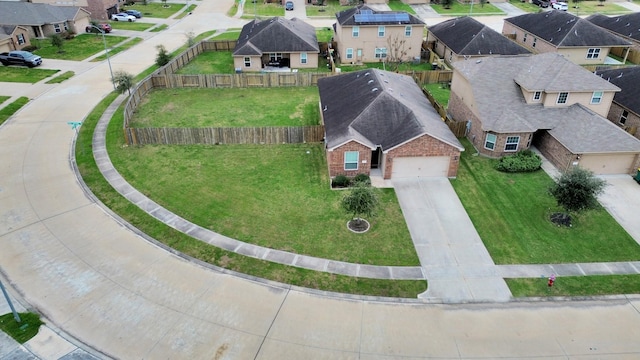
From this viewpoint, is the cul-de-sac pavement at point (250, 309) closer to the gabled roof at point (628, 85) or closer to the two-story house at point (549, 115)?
the two-story house at point (549, 115)

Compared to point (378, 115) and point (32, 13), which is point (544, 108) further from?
point (32, 13)

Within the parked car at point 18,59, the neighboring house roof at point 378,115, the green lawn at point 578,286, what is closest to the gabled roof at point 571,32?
the neighboring house roof at point 378,115

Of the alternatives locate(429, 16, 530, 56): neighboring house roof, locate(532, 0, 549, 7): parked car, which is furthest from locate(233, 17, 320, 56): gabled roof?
locate(532, 0, 549, 7): parked car

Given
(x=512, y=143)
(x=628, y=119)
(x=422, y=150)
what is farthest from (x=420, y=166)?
(x=628, y=119)

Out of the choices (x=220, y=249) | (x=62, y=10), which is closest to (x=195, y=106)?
(x=220, y=249)

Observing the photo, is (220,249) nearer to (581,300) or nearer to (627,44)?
(581,300)

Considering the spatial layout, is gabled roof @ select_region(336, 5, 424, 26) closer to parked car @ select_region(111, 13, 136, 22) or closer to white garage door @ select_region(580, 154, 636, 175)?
white garage door @ select_region(580, 154, 636, 175)
